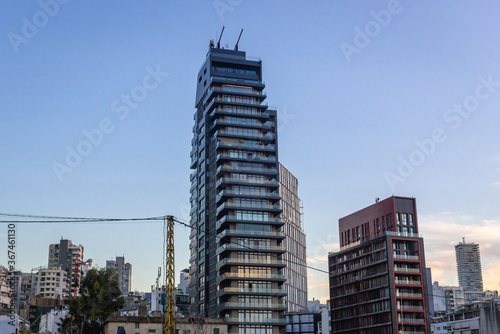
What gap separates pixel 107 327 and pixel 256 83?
62.6 m

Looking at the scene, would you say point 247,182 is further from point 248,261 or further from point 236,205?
point 248,261

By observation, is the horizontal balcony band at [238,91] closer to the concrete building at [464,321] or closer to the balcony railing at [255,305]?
the balcony railing at [255,305]

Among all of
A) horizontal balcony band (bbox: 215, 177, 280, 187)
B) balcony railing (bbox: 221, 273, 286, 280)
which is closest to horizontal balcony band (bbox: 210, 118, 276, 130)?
horizontal balcony band (bbox: 215, 177, 280, 187)

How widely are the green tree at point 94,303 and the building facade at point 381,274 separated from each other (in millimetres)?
63370

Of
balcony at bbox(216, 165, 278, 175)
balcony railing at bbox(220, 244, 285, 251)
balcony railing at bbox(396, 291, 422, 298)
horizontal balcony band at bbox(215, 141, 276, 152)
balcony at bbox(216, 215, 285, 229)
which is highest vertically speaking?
horizontal balcony band at bbox(215, 141, 276, 152)

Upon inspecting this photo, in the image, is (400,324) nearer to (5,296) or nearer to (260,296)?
(260,296)

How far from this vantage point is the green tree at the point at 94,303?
324 feet

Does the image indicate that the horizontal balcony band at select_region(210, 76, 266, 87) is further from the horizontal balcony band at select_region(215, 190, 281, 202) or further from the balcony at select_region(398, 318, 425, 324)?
the balcony at select_region(398, 318, 425, 324)

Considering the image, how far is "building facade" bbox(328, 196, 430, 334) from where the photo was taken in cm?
13662

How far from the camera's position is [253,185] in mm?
127625

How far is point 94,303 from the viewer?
99.2 meters

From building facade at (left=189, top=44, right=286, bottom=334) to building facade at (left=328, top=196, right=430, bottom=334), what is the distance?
85.0ft

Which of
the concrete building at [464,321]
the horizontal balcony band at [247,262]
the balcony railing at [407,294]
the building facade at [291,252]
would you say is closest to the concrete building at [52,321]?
the horizontal balcony band at [247,262]

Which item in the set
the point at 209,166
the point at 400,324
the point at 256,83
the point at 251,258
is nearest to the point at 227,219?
the point at 251,258
